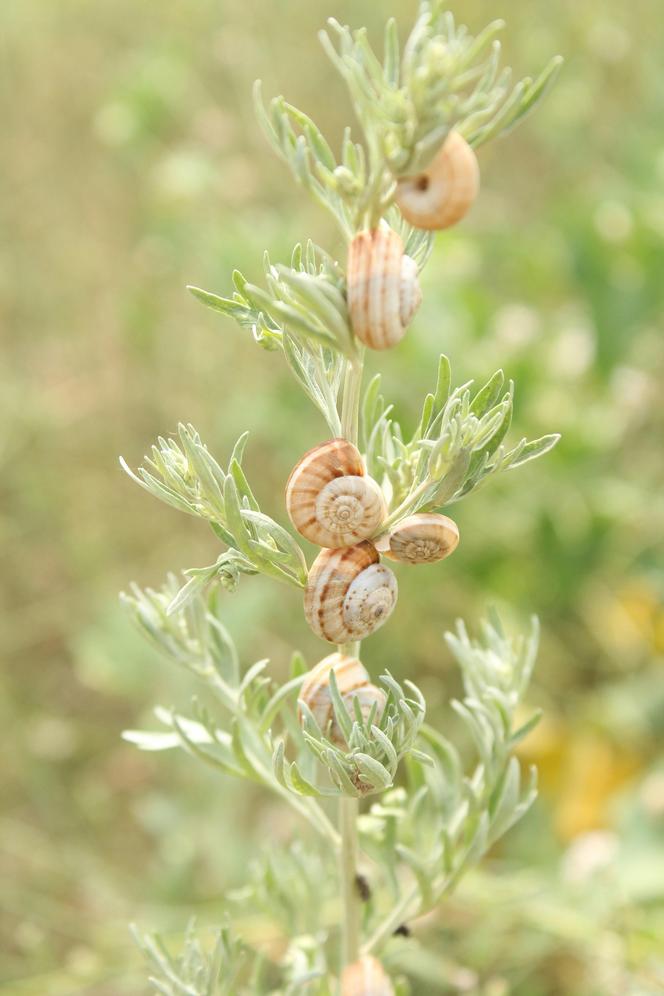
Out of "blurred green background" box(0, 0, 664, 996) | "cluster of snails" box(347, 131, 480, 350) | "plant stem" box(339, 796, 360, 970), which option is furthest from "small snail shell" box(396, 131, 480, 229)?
"blurred green background" box(0, 0, 664, 996)

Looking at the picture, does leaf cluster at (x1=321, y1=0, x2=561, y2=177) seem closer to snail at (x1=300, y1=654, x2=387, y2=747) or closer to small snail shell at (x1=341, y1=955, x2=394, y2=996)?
snail at (x1=300, y1=654, x2=387, y2=747)

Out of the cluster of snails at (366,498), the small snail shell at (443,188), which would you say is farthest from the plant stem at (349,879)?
the small snail shell at (443,188)

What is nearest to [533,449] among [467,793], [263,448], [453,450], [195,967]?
[453,450]

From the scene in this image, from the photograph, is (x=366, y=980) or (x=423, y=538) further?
(x=366, y=980)

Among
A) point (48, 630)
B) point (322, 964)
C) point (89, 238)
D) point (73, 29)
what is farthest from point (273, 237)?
point (73, 29)

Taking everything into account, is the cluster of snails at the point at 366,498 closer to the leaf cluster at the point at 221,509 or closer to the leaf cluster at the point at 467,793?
the leaf cluster at the point at 221,509

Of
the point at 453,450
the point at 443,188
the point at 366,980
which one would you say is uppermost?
A: the point at 443,188

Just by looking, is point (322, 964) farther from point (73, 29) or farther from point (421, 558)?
point (73, 29)

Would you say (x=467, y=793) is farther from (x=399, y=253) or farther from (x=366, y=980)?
(x=399, y=253)
